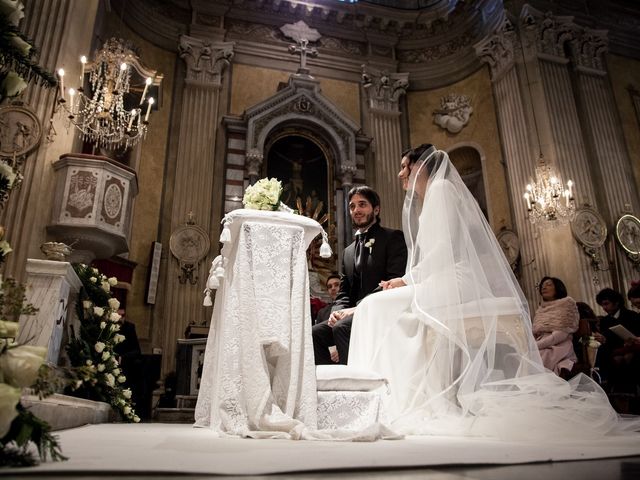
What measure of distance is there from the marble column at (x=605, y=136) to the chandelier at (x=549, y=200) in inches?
45.5

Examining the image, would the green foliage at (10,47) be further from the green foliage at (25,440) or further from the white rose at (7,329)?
the green foliage at (25,440)

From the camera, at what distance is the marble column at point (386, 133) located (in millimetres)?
10180

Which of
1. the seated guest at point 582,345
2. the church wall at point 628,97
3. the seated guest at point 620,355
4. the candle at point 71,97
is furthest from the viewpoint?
the church wall at point 628,97

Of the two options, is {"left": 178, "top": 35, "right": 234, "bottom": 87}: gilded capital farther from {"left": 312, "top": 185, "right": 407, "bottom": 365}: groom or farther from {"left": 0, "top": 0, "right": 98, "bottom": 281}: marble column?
{"left": 312, "top": 185, "right": 407, "bottom": 365}: groom

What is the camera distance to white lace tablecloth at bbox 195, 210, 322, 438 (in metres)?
2.45

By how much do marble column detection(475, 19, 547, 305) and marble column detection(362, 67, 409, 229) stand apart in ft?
6.33

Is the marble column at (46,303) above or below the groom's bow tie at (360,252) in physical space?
below

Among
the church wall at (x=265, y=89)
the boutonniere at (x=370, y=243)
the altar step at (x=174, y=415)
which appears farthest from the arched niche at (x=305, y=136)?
the boutonniere at (x=370, y=243)

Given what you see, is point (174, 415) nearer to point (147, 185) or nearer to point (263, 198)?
point (263, 198)

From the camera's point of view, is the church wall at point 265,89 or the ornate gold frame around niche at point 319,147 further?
the church wall at point 265,89

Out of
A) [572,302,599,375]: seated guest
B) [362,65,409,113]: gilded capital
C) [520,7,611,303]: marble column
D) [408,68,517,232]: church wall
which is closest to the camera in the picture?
[572,302,599,375]: seated guest

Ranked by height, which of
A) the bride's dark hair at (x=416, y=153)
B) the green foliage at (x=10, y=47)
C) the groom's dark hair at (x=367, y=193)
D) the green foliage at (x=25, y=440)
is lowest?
the green foliage at (x=25, y=440)

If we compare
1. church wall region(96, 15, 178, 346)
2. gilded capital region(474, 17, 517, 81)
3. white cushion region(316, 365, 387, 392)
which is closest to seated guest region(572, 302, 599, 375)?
white cushion region(316, 365, 387, 392)

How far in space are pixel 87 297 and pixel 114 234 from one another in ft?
5.00
